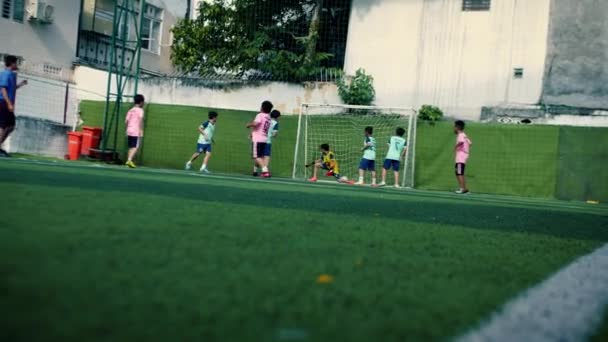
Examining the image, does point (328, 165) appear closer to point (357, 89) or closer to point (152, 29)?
point (357, 89)

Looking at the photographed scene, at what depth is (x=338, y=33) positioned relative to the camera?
73.3ft

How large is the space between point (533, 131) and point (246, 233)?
14203 mm

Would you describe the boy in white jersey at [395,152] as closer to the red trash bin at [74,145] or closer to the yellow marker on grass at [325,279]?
the red trash bin at [74,145]

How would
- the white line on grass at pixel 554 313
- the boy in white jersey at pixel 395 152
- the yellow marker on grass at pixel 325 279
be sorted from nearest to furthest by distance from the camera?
the white line on grass at pixel 554 313
the yellow marker on grass at pixel 325 279
the boy in white jersey at pixel 395 152

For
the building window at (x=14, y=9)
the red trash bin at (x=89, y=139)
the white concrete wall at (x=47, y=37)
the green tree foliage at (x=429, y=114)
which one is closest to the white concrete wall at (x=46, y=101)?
the white concrete wall at (x=47, y=37)

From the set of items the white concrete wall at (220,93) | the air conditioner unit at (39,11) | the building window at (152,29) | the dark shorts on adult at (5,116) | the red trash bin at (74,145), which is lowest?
the red trash bin at (74,145)

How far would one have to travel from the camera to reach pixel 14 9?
66.6 feet

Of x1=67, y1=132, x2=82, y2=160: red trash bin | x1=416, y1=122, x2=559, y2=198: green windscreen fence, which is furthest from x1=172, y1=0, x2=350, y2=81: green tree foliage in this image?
x1=67, y1=132, x2=82, y2=160: red trash bin

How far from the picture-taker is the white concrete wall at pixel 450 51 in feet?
62.0

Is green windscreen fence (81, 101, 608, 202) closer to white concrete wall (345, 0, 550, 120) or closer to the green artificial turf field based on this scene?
white concrete wall (345, 0, 550, 120)

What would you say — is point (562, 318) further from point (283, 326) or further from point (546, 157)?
point (546, 157)

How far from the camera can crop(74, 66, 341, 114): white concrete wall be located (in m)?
20.4

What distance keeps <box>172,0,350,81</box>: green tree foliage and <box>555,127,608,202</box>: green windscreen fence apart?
8725mm

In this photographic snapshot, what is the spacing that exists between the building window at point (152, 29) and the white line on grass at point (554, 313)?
1000 inches
